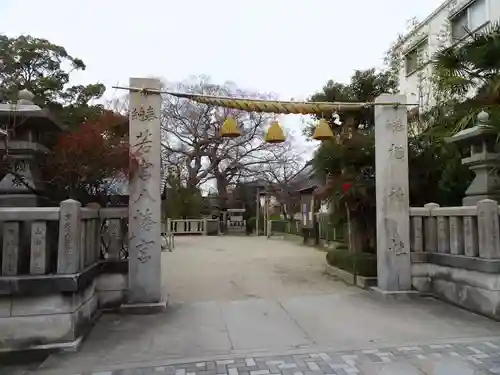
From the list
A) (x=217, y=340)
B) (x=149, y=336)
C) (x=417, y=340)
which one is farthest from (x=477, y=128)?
(x=149, y=336)

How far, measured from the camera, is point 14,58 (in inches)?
572

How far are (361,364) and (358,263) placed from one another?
377cm

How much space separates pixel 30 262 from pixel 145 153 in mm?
2050

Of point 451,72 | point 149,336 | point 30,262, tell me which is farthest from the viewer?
point 451,72

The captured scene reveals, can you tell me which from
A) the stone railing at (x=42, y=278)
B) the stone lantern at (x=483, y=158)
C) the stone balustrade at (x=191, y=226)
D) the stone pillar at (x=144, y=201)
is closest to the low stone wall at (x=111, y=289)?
the stone pillar at (x=144, y=201)

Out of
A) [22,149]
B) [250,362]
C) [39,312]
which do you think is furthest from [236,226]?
[250,362]

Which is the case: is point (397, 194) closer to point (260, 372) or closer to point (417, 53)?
point (260, 372)

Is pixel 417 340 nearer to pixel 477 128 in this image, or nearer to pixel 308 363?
pixel 308 363

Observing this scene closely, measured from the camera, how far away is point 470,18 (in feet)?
45.3

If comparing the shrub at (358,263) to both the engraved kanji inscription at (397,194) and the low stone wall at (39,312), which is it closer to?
the engraved kanji inscription at (397,194)

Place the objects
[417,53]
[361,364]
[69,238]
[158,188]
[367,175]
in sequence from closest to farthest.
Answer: [361,364]
[69,238]
[158,188]
[367,175]
[417,53]

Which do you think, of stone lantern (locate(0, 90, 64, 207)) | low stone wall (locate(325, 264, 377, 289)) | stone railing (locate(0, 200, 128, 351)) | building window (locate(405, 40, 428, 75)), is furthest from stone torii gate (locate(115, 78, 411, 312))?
building window (locate(405, 40, 428, 75))

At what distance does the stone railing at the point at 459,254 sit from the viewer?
504 cm

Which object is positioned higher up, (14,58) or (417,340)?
(14,58)
